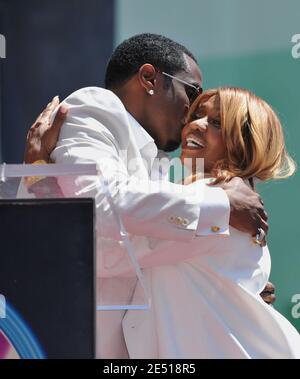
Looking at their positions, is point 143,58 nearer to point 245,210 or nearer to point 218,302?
point 245,210

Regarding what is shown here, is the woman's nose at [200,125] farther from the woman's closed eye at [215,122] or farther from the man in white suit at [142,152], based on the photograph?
the man in white suit at [142,152]

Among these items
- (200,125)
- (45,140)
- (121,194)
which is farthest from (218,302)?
(45,140)

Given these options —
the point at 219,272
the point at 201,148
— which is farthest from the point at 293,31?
the point at 219,272

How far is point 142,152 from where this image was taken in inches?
105

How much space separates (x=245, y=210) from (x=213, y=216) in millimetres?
122

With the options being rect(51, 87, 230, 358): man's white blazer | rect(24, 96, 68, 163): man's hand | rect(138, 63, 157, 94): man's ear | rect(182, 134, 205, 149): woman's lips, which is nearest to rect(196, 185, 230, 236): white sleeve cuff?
rect(51, 87, 230, 358): man's white blazer

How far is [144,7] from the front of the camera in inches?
160

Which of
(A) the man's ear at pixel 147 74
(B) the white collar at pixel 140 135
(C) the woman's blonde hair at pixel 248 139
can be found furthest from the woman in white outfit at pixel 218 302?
(A) the man's ear at pixel 147 74

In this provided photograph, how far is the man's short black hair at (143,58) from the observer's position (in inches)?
116

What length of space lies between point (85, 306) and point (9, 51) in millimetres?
2436

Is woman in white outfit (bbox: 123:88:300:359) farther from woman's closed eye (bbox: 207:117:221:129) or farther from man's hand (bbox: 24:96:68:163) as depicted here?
man's hand (bbox: 24:96:68:163)
